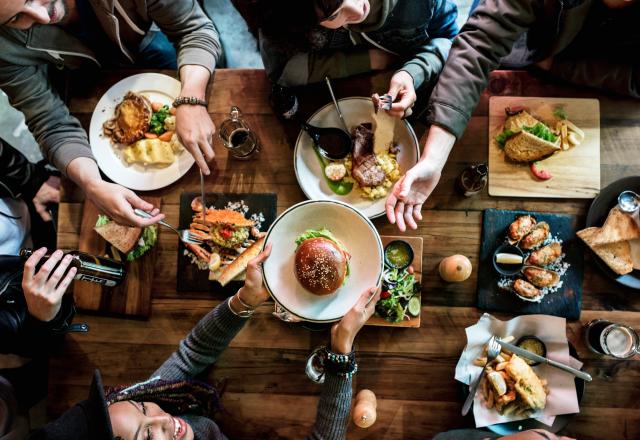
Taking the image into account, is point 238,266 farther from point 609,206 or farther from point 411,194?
point 609,206

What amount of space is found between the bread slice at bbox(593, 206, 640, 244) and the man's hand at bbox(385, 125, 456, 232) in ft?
2.43

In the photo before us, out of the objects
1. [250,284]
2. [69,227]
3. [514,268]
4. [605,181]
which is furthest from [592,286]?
[69,227]

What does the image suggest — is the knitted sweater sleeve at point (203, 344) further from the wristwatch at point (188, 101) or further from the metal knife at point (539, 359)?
the metal knife at point (539, 359)

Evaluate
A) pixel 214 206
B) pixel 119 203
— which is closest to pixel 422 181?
pixel 214 206

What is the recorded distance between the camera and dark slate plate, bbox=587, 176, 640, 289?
1.85 meters

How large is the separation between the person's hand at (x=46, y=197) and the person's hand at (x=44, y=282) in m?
0.80

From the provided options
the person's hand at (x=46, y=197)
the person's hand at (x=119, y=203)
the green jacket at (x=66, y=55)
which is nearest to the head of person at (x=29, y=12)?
the green jacket at (x=66, y=55)

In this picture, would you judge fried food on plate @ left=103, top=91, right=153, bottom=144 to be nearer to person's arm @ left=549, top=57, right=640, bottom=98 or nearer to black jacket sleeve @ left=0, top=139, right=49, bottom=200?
black jacket sleeve @ left=0, top=139, right=49, bottom=200

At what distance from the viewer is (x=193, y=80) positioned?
195cm

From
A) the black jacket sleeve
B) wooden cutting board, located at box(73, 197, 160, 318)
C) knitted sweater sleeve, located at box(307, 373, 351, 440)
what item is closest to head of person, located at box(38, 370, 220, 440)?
wooden cutting board, located at box(73, 197, 160, 318)

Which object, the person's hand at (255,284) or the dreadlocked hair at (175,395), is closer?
the person's hand at (255,284)

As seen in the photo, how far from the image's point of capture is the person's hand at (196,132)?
6.19 ft

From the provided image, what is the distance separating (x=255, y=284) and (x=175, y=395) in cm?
66

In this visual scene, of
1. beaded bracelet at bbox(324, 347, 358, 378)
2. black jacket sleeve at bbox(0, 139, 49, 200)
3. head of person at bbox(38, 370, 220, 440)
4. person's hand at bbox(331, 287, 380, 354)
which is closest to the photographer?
head of person at bbox(38, 370, 220, 440)
